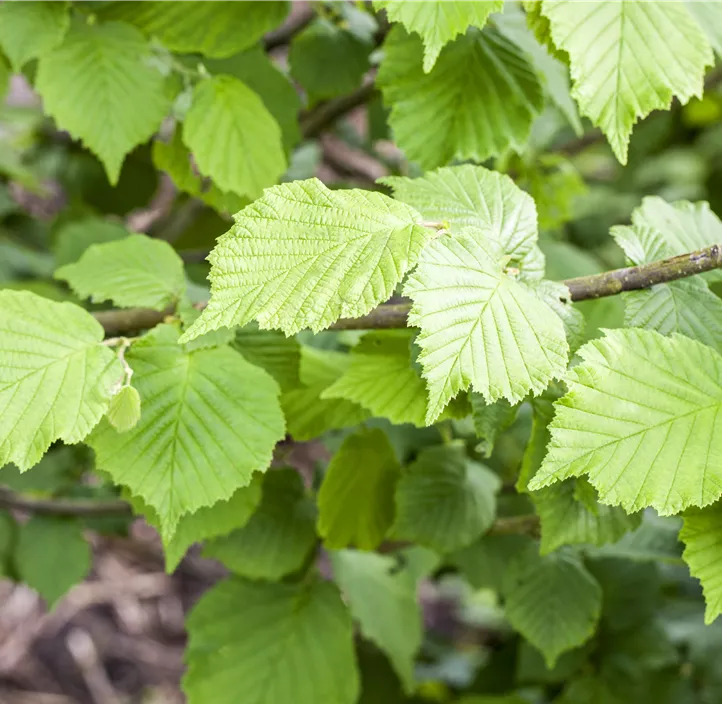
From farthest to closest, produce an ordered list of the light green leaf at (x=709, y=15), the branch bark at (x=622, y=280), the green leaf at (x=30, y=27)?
the green leaf at (x=30, y=27) → the light green leaf at (x=709, y=15) → the branch bark at (x=622, y=280)

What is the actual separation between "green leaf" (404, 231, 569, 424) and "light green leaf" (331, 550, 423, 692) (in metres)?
0.86

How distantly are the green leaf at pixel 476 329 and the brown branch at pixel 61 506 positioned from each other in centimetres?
87

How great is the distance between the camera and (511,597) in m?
0.98

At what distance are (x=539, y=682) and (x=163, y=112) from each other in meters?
1.13

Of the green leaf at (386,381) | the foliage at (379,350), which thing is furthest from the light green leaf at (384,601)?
the green leaf at (386,381)

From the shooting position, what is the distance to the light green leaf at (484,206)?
69 cm

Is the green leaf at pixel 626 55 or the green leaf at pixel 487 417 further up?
the green leaf at pixel 626 55

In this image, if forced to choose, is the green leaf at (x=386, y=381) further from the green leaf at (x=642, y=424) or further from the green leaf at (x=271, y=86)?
the green leaf at (x=271, y=86)

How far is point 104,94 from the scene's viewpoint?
929 millimetres

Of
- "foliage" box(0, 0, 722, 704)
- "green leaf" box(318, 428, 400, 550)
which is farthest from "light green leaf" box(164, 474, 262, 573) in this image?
"green leaf" box(318, 428, 400, 550)

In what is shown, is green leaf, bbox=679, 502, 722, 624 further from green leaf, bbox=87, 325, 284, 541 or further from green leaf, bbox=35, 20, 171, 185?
green leaf, bbox=35, 20, 171, 185

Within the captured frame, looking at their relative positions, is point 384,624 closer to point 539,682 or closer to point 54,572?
point 539,682

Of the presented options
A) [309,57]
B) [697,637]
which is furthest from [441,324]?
[697,637]

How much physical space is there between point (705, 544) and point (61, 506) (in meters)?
1.04
